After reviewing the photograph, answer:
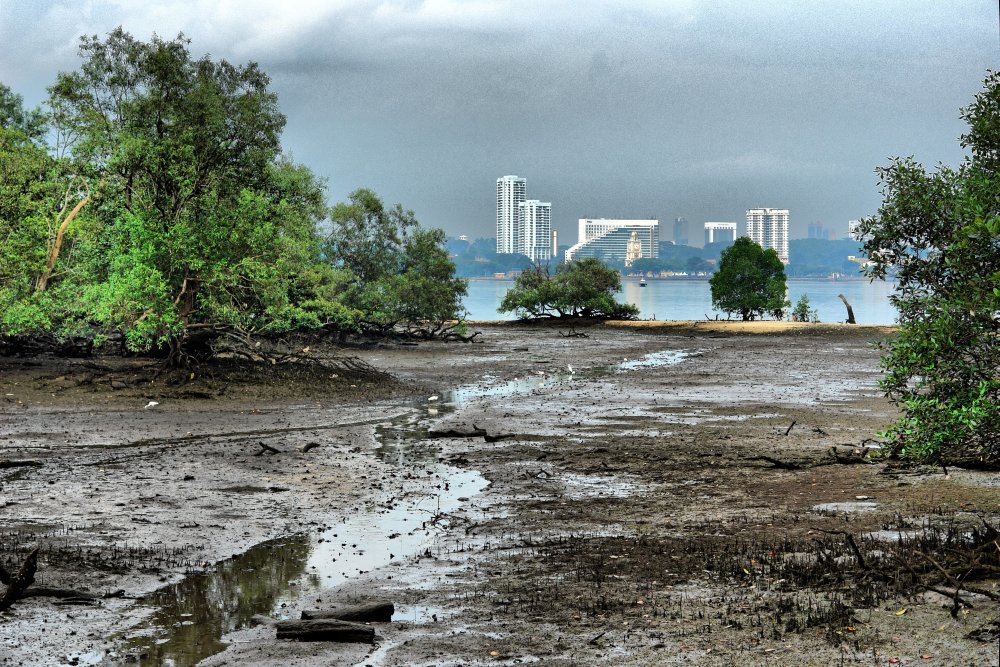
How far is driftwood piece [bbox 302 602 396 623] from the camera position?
9102 mm

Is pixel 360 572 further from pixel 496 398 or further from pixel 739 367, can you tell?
pixel 739 367

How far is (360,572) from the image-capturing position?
1104 cm

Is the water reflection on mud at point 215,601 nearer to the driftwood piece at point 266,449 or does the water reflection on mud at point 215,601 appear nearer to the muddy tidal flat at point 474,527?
the muddy tidal flat at point 474,527

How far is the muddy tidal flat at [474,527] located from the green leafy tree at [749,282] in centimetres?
4477

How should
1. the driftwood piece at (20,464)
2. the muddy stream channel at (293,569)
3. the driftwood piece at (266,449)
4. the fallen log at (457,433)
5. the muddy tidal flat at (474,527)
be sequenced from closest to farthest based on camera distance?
the muddy tidal flat at (474,527), the muddy stream channel at (293,569), the driftwood piece at (20,464), the driftwood piece at (266,449), the fallen log at (457,433)

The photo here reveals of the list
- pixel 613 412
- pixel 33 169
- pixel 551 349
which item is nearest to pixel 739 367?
pixel 551 349

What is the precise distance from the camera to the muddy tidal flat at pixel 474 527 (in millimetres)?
8383

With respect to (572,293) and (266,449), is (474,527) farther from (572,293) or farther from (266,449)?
(572,293)

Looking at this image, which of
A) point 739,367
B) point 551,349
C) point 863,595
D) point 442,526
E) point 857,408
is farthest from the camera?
point 551,349

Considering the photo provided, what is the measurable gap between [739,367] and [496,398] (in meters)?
14.6

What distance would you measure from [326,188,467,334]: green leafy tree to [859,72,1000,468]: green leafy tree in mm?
38792

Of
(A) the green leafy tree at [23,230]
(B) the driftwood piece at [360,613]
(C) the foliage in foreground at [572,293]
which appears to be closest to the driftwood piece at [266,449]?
(B) the driftwood piece at [360,613]

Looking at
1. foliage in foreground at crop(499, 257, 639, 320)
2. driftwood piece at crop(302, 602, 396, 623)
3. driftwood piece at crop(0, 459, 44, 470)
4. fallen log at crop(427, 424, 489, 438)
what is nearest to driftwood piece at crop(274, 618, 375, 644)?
driftwood piece at crop(302, 602, 396, 623)

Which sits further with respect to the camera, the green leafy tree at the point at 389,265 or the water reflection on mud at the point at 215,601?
the green leafy tree at the point at 389,265
